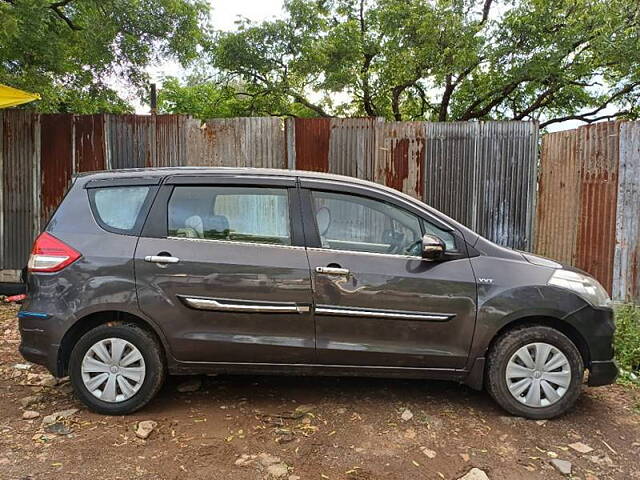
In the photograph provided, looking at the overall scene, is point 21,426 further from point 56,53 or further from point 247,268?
point 56,53

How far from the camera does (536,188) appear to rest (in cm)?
625

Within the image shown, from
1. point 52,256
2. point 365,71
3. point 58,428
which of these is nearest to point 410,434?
point 58,428

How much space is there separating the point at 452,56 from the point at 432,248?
8.67 metres

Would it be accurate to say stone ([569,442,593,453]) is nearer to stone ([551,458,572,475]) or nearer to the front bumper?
stone ([551,458,572,475])

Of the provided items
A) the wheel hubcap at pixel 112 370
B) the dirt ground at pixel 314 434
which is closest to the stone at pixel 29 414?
the dirt ground at pixel 314 434

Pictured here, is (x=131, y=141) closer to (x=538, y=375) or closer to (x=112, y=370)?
(x=112, y=370)

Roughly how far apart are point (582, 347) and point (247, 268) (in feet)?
8.09

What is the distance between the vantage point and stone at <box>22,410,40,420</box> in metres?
3.46

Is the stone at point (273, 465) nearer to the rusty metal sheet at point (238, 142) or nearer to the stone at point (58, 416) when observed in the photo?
the stone at point (58, 416)

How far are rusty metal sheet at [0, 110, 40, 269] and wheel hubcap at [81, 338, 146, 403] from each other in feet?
13.9

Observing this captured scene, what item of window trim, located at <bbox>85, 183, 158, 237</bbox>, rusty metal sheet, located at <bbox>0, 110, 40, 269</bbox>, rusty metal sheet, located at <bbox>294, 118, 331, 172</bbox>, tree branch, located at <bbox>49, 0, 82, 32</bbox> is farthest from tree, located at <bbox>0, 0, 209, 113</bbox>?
window trim, located at <bbox>85, 183, 158, 237</bbox>

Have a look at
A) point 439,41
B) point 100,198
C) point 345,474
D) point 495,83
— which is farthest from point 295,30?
point 345,474

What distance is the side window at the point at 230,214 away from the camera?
3.51 metres

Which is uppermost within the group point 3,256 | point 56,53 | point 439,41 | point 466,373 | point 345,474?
point 439,41
